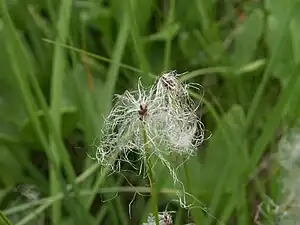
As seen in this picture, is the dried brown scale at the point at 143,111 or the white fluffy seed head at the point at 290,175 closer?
the dried brown scale at the point at 143,111

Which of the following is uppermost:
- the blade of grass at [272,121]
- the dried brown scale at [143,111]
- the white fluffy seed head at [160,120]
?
the blade of grass at [272,121]

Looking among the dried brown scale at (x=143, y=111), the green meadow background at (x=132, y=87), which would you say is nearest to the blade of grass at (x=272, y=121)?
the green meadow background at (x=132, y=87)

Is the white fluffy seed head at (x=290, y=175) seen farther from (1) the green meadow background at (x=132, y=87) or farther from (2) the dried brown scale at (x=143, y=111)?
(2) the dried brown scale at (x=143, y=111)

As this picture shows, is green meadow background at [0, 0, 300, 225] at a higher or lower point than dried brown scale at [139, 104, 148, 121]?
higher

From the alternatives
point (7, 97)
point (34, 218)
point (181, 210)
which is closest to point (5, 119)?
point (7, 97)

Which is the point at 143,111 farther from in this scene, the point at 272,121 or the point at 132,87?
the point at 132,87

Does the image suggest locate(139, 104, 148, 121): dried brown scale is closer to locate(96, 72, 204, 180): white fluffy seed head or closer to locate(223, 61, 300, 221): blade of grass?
locate(96, 72, 204, 180): white fluffy seed head

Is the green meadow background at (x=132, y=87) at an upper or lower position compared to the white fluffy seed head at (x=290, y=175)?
upper

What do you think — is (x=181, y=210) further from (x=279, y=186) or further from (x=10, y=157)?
(x=10, y=157)

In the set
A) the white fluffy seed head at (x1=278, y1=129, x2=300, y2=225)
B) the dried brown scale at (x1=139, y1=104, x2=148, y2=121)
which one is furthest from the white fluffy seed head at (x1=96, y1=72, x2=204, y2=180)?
the white fluffy seed head at (x1=278, y1=129, x2=300, y2=225)
